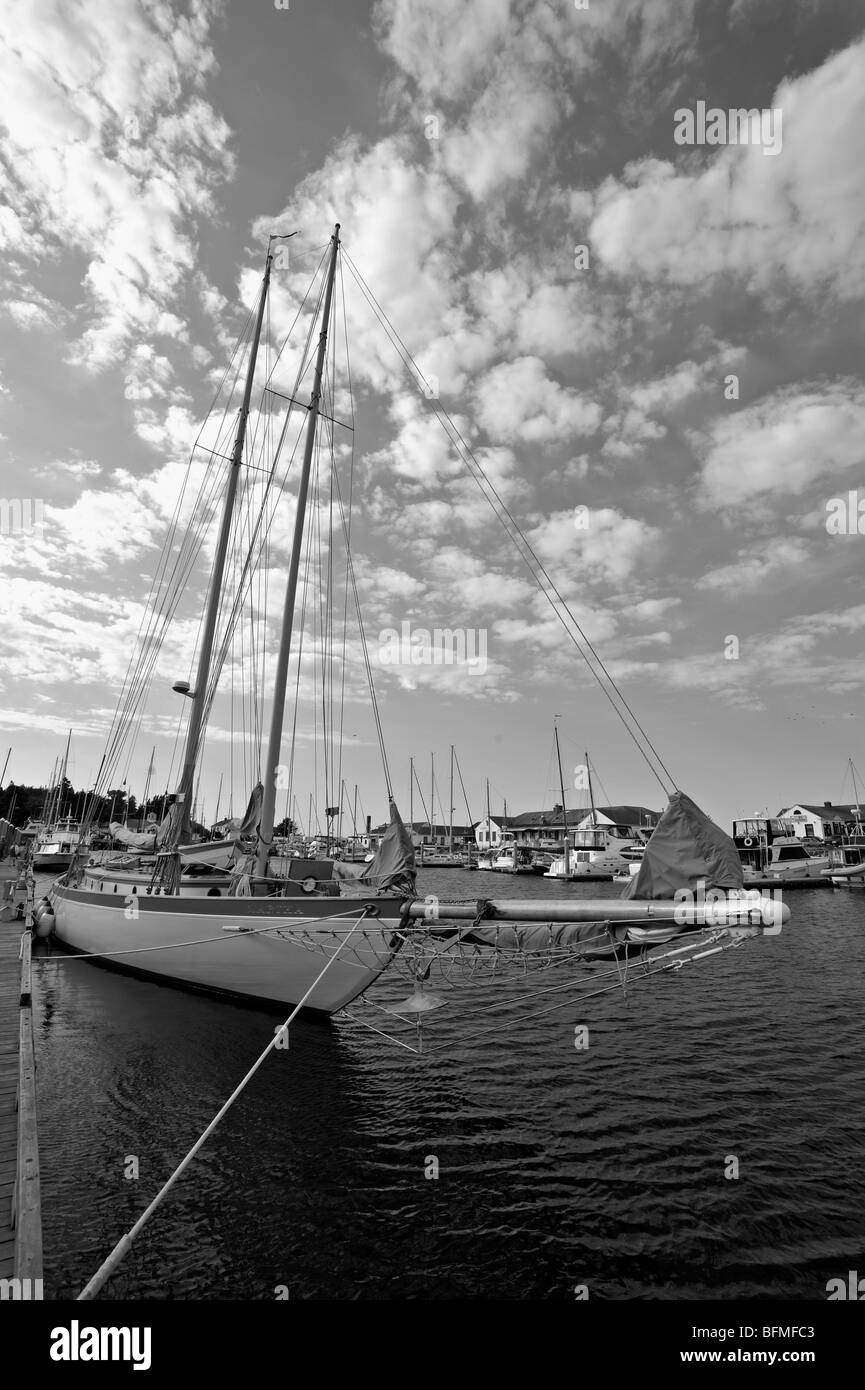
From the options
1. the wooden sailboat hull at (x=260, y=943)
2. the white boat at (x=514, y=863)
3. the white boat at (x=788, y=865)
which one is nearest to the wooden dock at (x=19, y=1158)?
the wooden sailboat hull at (x=260, y=943)

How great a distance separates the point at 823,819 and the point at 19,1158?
119619mm

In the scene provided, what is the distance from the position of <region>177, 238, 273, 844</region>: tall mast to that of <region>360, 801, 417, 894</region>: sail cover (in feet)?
30.3

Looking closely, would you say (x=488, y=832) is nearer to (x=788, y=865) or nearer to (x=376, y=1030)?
(x=788, y=865)

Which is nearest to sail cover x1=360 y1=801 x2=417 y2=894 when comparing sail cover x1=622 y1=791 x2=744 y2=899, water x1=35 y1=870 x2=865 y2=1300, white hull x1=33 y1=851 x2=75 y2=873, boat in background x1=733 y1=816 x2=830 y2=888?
water x1=35 y1=870 x2=865 y2=1300

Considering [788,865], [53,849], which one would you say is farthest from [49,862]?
[788,865]

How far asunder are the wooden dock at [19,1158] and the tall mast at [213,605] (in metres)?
7.22

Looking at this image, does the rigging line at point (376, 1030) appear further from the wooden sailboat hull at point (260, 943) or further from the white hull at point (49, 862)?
the white hull at point (49, 862)

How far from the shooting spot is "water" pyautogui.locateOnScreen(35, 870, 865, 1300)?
22.5ft

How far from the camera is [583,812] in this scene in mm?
127562

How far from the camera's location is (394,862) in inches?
503

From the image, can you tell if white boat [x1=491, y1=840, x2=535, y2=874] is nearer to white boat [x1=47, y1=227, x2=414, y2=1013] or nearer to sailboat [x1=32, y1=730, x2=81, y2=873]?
sailboat [x1=32, y1=730, x2=81, y2=873]

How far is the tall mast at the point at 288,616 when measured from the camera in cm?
1711

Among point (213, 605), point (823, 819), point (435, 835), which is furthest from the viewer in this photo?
point (435, 835)
